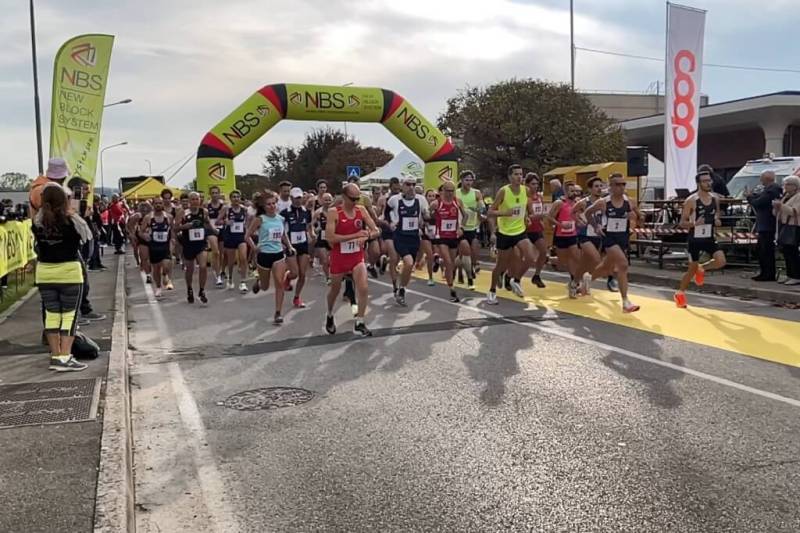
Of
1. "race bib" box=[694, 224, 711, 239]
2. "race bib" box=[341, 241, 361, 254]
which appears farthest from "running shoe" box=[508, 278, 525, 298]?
"race bib" box=[341, 241, 361, 254]

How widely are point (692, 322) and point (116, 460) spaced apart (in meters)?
7.25

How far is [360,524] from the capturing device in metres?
3.74

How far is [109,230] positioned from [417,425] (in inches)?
982

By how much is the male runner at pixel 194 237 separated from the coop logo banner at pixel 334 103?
9580mm

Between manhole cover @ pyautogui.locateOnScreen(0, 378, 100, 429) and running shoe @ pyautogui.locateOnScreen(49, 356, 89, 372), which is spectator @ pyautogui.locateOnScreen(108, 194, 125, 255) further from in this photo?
manhole cover @ pyautogui.locateOnScreen(0, 378, 100, 429)

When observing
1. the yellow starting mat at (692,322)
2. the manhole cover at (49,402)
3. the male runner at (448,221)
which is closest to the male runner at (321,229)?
the male runner at (448,221)

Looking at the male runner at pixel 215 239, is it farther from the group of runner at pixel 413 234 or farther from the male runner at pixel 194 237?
the male runner at pixel 194 237

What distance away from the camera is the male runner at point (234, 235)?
47.0ft

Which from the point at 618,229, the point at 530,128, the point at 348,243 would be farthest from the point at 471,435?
the point at 530,128

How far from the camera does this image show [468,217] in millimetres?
13500

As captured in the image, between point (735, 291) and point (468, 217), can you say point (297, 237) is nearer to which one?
point (468, 217)

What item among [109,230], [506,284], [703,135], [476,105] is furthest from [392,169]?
[506,284]

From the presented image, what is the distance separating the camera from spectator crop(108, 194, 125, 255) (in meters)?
25.2

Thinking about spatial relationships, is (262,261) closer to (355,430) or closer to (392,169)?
(355,430)
